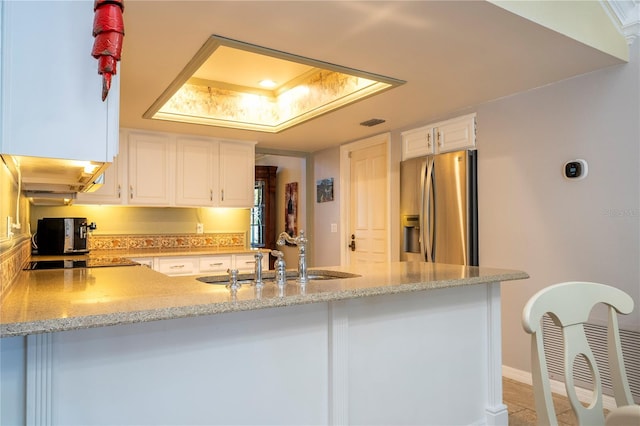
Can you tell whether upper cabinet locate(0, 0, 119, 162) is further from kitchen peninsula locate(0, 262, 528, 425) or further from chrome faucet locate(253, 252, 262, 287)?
chrome faucet locate(253, 252, 262, 287)

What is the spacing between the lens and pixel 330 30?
2.23 meters

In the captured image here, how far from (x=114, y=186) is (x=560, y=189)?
4110 mm

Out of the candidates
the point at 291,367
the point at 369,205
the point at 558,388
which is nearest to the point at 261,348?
the point at 291,367

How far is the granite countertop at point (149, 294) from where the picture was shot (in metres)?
1.18

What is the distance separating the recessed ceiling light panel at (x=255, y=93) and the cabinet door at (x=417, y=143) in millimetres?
994

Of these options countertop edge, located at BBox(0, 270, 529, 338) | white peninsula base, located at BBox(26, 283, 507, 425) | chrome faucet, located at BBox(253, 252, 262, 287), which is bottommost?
white peninsula base, located at BBox(26, 283, 507, 425)

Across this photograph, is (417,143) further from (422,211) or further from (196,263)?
(196,263)

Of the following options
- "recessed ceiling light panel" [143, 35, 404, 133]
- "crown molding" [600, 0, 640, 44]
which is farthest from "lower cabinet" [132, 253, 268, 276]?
"crown molding" [600, 0, 640, 44]

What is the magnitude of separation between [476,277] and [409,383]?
2.01 ft

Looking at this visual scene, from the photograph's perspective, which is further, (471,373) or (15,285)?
(471,373)

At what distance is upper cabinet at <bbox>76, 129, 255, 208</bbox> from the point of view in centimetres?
443

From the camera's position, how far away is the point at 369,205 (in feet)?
16.2

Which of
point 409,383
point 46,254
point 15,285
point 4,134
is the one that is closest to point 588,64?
point 409,383

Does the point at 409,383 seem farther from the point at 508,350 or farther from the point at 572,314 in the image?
the point at 508,350
